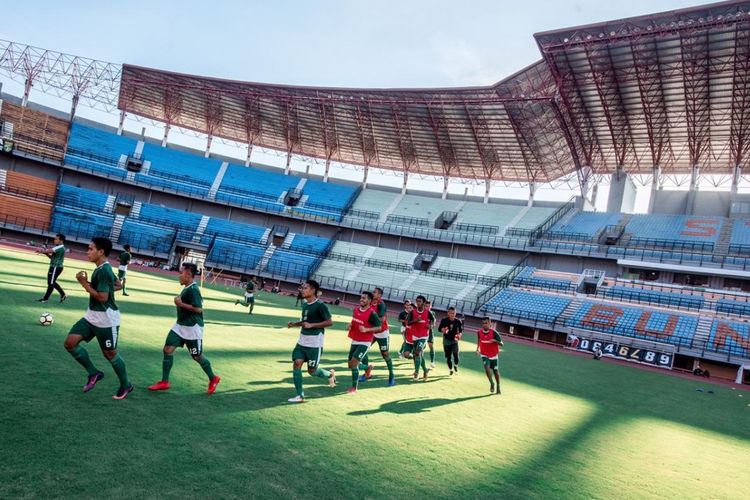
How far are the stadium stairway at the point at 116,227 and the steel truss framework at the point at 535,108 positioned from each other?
12225 mm

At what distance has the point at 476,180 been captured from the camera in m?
58.1

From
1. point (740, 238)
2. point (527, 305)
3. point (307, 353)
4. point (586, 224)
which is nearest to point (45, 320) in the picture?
point (307, 353)

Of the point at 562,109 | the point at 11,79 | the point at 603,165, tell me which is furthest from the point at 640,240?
the point at 11,79

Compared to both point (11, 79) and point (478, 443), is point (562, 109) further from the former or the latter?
point (11, 79)

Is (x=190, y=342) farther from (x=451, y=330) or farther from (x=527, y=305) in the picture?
(x=527, y=305)

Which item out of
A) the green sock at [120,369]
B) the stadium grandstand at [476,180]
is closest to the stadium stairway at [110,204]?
the stadium grandstand at [476,180]

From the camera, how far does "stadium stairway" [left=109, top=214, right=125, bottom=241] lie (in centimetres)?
4911

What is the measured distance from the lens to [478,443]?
768 centimetres

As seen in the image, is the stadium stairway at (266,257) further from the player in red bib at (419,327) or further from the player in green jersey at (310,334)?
the player in green jersey at (310,334)

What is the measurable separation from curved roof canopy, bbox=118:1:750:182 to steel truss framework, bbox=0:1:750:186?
12 centimetres

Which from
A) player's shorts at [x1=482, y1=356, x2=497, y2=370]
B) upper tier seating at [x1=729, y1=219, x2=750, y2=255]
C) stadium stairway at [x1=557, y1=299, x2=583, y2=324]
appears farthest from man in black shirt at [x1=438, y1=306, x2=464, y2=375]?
upper tier seating at [x1=729, y1=219, x2=750, y2=255]

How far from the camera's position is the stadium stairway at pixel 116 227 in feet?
161

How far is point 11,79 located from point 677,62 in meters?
60.6

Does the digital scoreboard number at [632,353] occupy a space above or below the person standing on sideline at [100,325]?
below
